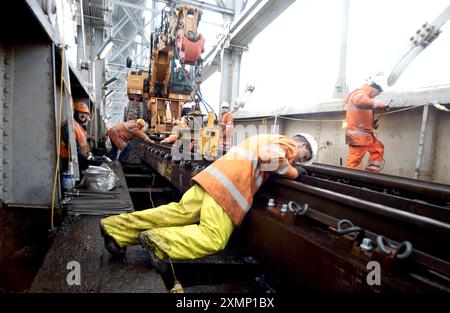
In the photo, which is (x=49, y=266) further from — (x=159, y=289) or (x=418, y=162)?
(x=418, y=162)

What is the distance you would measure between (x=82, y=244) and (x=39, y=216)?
909 millimetres

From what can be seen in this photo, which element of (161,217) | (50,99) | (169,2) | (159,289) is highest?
(169,2)

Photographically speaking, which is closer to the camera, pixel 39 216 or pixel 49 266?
pixel 49 266

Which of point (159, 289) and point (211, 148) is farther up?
point (211, 148)

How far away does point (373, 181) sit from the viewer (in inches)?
81.4

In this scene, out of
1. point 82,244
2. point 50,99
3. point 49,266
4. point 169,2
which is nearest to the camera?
point 49,266

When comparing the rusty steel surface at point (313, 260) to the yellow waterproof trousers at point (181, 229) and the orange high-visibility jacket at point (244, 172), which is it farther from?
the yellow waterproof trousers at point (181, 229)

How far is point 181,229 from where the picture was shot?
5.93 ft

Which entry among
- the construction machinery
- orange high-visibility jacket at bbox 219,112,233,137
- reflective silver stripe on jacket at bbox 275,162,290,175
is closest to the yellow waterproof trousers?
reflective silver stripe on jacket at bbox 275,162,290,175

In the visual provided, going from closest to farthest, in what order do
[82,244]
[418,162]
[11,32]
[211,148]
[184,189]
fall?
[82,244], [11,32], [184,189], [211,148], [418,162]

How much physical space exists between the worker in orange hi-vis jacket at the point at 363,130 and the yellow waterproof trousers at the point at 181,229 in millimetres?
3378

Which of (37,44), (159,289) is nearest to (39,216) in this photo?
(37,44)

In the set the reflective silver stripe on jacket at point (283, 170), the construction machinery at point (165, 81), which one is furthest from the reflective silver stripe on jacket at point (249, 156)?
the construction machinery at point (165, 81)

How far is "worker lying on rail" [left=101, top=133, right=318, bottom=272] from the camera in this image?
1.76 meters
